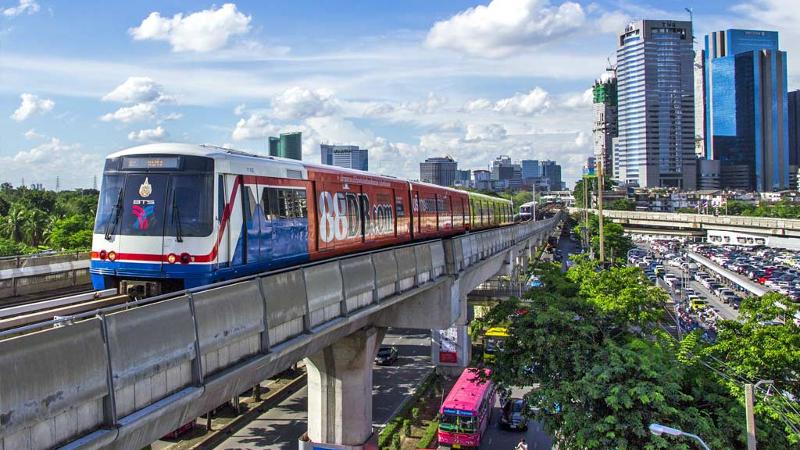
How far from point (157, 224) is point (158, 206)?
1.22 ft

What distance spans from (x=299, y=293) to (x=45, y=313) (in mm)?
3976

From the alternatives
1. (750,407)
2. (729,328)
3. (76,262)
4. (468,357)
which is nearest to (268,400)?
(468,357)

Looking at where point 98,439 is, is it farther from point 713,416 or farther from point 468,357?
point 468,357

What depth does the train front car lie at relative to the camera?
12289mm

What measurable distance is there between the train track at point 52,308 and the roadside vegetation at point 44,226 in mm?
32819

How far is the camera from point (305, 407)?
3309cm

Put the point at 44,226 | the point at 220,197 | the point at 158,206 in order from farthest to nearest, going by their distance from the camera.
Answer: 1. the point at 44,226
2. the point at 220,197
3. the point at 158,206

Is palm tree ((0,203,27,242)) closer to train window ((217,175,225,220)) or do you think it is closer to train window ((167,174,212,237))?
train window ((167,174,212,237))

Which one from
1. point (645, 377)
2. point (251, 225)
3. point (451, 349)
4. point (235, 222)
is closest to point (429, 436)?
point (451, 349)

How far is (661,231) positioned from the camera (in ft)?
398

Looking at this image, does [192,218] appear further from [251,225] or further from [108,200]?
[108,200]

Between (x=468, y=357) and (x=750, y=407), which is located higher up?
(x=750, y=407)

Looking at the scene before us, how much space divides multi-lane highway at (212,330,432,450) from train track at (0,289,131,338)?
55.6 feet

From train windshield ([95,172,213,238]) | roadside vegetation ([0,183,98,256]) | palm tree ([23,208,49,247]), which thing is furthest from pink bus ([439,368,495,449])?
palm tree ([23,208,49,247])
